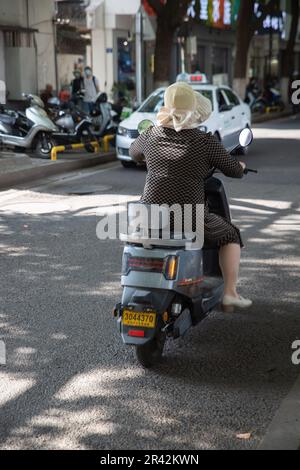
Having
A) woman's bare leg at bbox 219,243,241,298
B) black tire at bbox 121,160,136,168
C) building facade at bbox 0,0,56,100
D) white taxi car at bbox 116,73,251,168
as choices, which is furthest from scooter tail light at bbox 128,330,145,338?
building facade at bbox 0,0,56,100

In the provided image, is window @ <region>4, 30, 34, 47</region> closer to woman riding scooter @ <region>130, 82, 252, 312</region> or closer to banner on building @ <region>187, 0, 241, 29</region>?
banner on building @ <region>187, 0, 241, 29</region>

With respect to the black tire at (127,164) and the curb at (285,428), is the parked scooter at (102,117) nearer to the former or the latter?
the black tire at (127,164)

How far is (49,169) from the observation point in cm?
1320

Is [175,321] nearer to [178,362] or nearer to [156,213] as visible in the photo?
[178,362]

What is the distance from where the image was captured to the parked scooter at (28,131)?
14.2 metres

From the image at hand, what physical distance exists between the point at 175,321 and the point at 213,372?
1.38 ft

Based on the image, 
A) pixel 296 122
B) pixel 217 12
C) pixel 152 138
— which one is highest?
pixel 217 12

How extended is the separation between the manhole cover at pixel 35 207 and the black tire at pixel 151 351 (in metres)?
5.43

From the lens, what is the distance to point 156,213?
467 cm

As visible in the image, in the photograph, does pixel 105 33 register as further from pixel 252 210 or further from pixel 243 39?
pixel 252 210

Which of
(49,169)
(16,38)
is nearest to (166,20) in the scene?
(16,38)

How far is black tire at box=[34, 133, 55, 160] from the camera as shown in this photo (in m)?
14.5

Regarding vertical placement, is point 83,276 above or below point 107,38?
below
